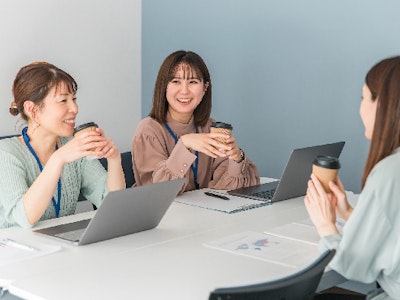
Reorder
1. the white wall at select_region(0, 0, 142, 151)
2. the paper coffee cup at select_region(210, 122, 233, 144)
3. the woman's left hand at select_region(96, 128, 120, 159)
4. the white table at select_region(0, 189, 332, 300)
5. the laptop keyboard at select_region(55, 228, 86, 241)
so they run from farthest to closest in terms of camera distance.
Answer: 1. the white wall at select_region(0, 0, 142, 151)
2. the paper coffee cup at select_region(210, 122, 233, 144)
3. the woman's left hand at select_region(96, 128, 120, 159)
4. the laptop keyboard at select_region(55, 228, 86, 241)
5. the white table at select_region(0, 189, 332, 300)

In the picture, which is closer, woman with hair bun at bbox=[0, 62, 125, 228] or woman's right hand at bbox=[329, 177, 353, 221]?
woman's right hand at bbox=[329, 177, 353, 221]

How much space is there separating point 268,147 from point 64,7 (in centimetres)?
140

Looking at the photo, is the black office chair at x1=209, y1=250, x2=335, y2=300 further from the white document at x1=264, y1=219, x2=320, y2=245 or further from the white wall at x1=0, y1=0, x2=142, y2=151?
the white wall at x1=0, y1=0, x2=142, y2=151

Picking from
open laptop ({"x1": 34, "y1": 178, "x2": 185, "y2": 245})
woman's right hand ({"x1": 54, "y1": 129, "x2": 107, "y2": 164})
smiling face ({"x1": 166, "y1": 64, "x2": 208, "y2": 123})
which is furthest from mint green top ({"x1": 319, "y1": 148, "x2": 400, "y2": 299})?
smiling face ({"x1": 166, "y1": 64, "x2": 208, "y2": 123})

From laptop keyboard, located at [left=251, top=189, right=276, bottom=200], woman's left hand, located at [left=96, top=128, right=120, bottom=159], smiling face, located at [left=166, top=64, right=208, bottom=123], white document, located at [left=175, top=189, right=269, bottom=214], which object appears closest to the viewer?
woman's left hand, located at [left=96, top=128, right=120, bottom=159]

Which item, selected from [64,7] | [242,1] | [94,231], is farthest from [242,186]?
[64,7]

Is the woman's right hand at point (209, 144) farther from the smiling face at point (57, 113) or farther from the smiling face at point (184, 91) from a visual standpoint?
the smiling face at point (57, 113)

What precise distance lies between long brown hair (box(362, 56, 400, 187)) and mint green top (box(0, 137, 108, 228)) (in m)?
1.11

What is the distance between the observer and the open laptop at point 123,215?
196 cm

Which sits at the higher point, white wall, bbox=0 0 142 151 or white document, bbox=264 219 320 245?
white wall, bbox=0 0 142 151

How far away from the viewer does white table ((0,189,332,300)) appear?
1641 mm

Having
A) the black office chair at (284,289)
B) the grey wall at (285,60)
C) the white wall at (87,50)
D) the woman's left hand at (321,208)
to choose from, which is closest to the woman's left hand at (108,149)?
the woman's left hand at (321,208)

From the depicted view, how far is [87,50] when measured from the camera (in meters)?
4.09

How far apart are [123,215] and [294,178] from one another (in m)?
0.91
